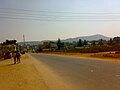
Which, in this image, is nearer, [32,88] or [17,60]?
[32,88]

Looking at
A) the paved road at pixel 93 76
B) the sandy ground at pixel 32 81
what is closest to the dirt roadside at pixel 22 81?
the sandy ground at pixel 32 81

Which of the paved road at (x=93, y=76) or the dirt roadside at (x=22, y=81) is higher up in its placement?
the paved road at (x=93, y=76)

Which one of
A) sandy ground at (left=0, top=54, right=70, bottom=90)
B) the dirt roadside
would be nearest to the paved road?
sandy ground at (left=0, top=54, right=70, bottom=90)

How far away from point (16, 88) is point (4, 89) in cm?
62

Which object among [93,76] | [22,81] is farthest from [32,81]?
[93,76]

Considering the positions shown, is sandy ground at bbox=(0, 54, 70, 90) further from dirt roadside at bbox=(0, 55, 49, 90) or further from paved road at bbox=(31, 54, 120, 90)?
paved road at bbox=(31, 54, 120, 90)

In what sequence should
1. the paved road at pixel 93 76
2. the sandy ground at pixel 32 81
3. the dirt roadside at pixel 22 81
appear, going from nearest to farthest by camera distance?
1. the paved road at pixel 93 76
2. the sandy ground at pixel 32 81
3. the dirt roadside at pixel 22 81

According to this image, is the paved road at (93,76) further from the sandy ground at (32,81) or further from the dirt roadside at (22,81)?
the dirt roadside at (22,81)

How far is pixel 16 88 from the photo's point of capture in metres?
15.7

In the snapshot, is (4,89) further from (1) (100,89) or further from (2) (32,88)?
(1) (100,89)

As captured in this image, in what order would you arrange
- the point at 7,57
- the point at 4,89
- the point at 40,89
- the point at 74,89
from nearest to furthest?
the point at 74,89 < the point at 40,89 < the point at 4,89 < the point at 7,57

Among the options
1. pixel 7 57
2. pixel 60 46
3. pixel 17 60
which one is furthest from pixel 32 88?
pixel 60 46

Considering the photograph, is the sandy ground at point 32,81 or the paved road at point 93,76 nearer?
the paved road at point 93,76

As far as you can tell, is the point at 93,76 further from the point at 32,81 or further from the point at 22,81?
the point at 22,81
